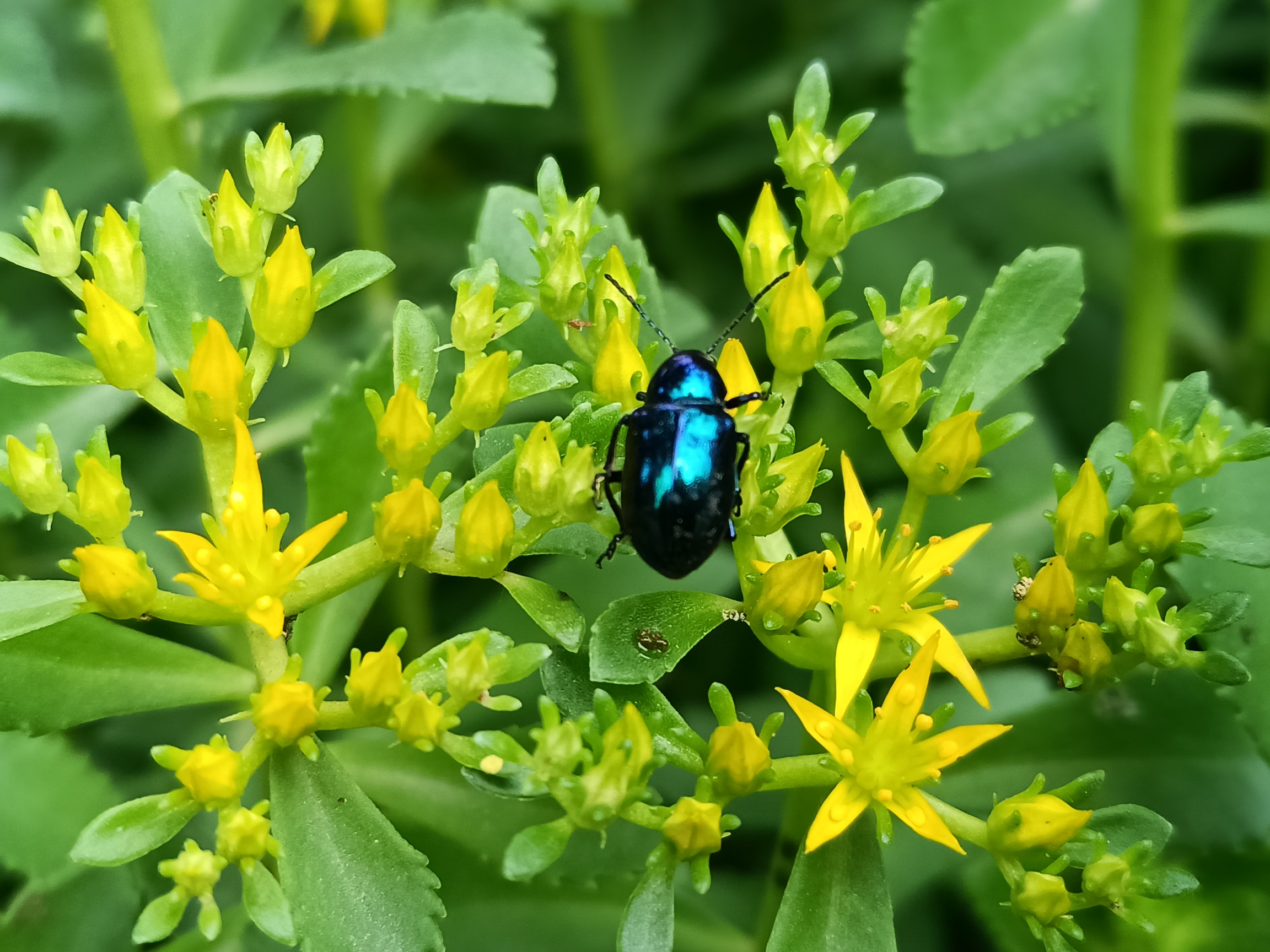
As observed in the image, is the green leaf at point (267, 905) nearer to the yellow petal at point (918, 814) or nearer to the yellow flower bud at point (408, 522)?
the yellow flower bud at point (408, 522)

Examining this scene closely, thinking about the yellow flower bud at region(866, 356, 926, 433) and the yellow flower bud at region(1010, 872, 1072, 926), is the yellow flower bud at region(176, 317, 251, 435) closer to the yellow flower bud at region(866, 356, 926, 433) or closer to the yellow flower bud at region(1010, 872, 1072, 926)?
the yellow flower bud at region(866, 356, 926, 433)

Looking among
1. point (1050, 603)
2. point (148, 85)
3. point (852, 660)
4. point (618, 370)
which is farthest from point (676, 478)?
point (148, 85)

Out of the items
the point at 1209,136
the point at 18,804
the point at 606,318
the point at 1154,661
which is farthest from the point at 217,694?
the point at 1209,136

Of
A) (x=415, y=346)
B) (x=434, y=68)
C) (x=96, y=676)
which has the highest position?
(x=434, y=68)

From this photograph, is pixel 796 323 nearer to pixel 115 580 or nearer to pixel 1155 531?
pixel 1155 531

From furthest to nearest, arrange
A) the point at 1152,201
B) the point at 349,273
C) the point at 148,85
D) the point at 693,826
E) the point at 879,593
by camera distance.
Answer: the point at 1152,201, the point at 148,85, the point at 349,273, the point at 879,593, the point at 693,826

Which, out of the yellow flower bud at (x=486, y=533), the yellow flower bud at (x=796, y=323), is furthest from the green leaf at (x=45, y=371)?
the yellow flower bud at (x=796, y=323)

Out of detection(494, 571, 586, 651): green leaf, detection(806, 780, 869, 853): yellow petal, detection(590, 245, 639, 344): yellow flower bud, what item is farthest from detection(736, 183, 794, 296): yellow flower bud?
detection(806, 780, 869, 853): yellow petal
